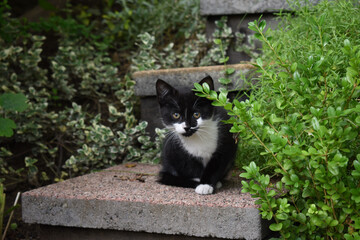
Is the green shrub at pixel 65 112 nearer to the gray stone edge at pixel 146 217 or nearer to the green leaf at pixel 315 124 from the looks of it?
the gray stone edge at pixel 146 217

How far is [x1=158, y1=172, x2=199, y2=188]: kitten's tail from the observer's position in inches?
83.1

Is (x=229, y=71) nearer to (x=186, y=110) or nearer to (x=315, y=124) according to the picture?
(x=186, y=110)

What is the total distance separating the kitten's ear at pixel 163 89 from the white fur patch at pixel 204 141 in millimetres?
230

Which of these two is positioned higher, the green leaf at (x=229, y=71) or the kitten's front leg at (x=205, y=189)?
the green leaf at (x=229, y=71)

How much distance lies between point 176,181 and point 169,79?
32.9 inches

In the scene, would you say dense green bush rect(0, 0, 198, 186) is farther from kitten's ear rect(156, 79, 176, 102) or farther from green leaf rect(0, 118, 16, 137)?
kitten's ear rect(156, 79, 176, 102)

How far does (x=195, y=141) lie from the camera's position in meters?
2.09

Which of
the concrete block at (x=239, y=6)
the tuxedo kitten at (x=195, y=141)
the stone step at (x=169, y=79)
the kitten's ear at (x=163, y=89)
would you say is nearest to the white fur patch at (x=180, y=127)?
the tuxedo kitten at (x=195, y=141)

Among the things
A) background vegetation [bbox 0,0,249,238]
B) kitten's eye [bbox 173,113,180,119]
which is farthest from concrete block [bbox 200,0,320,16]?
kitten's eye [bbox 173,113,180,119]

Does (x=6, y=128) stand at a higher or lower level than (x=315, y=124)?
lower

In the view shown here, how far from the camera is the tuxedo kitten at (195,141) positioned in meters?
2.02

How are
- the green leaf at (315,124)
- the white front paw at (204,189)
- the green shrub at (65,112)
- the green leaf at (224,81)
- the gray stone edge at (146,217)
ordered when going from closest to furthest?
the green leaf at (315,124) < the gray stone edge at (146,217) < the white front paw at (204,189) < the green leaf at (224,81) < the green shrub at (65,112)

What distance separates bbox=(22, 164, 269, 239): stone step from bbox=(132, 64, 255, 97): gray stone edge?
654 mm

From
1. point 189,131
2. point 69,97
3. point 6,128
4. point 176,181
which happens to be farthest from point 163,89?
point 69,97
